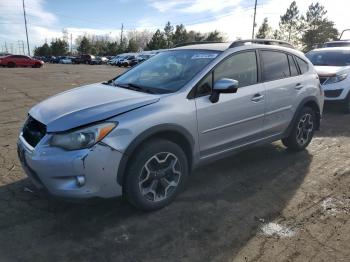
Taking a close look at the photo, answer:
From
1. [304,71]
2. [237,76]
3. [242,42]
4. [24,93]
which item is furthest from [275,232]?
[24,93]

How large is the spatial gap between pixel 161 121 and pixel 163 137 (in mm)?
263

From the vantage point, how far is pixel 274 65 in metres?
5.30

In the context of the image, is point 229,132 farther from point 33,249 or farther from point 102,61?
point 102,61

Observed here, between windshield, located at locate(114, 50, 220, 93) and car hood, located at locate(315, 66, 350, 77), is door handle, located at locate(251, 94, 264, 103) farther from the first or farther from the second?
car hood, located at locate(315, 66, 350, 77)

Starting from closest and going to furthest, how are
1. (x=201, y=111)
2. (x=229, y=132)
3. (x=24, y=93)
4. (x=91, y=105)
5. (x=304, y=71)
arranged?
(x=91, y=105), (x=201, y=111), (x=229, y=132), (x=304, y=71), (x=24, y=93)

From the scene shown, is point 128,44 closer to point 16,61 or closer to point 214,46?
point 16,61

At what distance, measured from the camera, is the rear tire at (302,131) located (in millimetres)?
5781

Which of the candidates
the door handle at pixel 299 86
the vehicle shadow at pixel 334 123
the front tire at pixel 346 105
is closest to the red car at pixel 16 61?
the vehicle shadow at pixel 334 123

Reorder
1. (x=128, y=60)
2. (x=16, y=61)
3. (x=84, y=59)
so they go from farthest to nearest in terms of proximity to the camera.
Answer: (x=84, y=59)
(x=128, y=60)
(x=16, y=61)

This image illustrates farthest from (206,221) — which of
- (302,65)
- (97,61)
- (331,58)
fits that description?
(97,61)

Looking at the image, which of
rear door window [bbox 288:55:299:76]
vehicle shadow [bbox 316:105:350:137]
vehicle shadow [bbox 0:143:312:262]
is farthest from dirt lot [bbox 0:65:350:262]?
vehicle shadow [bbox 316:105:350:137]

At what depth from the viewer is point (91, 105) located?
380 centimetres

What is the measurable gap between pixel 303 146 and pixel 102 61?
5469 centimetres

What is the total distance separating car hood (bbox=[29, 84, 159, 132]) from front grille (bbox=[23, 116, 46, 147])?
62 mm
